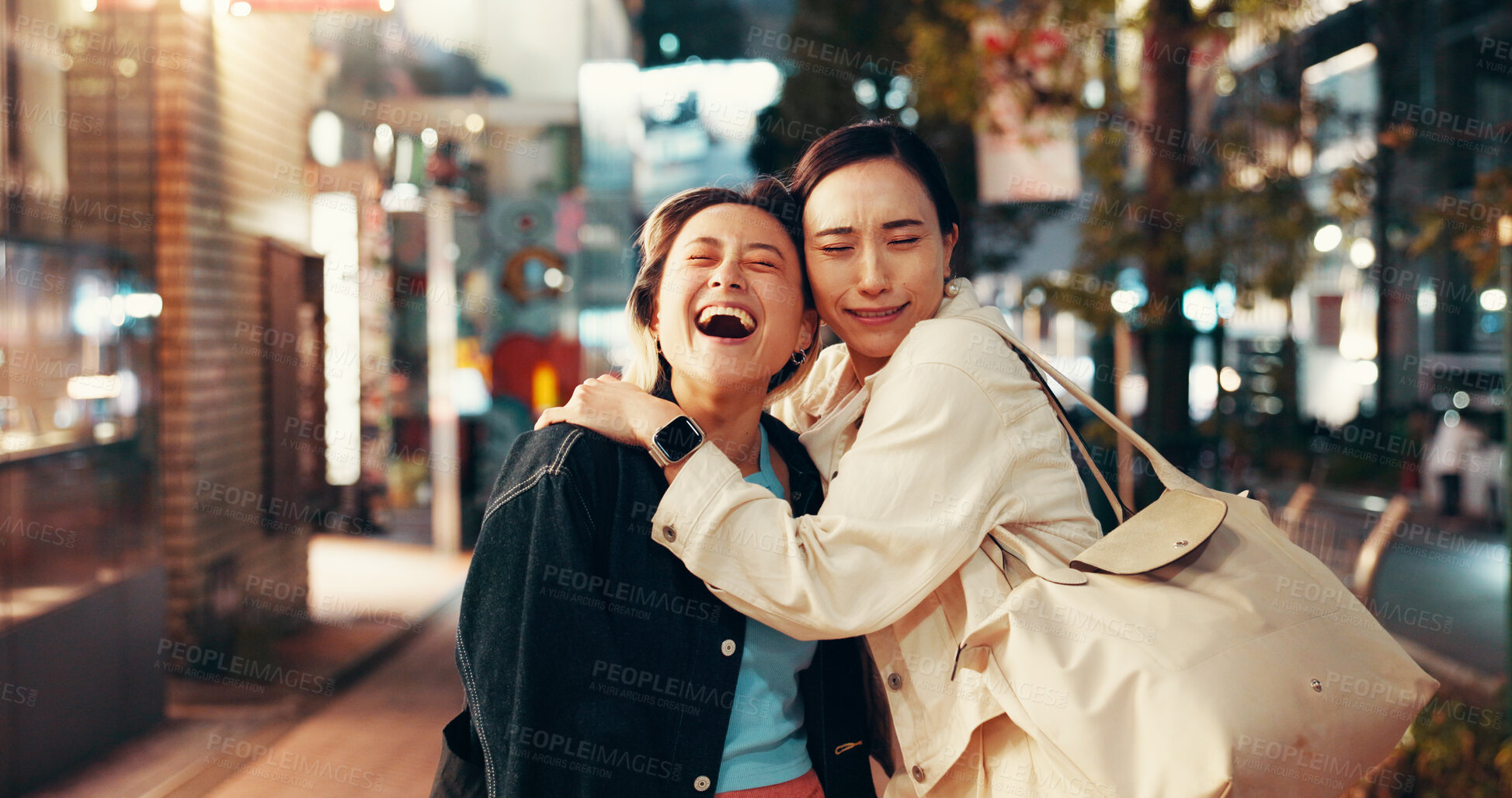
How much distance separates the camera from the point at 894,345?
6.84ft

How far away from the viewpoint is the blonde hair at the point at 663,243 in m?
2.03

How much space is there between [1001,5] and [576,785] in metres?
5.85

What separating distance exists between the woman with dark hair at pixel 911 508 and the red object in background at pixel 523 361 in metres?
8.68

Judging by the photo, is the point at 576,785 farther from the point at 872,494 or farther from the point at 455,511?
the point at 455,511

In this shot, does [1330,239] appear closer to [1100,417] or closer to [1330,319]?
[1330,319]

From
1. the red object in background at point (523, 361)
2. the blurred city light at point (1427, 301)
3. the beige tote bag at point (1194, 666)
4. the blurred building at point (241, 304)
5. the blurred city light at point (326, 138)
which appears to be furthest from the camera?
the blurred city light at point (1427, 301)

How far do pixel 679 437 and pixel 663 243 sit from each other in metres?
0.48

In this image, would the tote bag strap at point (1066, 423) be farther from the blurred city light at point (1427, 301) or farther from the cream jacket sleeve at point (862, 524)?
the blurred city light at point (1427, 301)

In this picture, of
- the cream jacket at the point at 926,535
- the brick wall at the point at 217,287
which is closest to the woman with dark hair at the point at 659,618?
the cream jacket at the point at 926,535

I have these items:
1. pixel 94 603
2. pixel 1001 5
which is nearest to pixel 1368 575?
pixel 1001 5

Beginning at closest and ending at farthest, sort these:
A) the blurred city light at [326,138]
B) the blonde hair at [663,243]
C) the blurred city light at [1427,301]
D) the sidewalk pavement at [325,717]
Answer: the blonde hair at [663,243]
the sidewalk pavement at [325,717]
the blurred city light at [326,138]
the blurred city light at [1427,301]

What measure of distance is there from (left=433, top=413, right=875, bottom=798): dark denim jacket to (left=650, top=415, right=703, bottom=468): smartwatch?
0.09 metres

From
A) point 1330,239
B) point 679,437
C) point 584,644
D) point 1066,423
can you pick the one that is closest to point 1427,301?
point 1330,239

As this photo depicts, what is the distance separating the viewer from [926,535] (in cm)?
167
